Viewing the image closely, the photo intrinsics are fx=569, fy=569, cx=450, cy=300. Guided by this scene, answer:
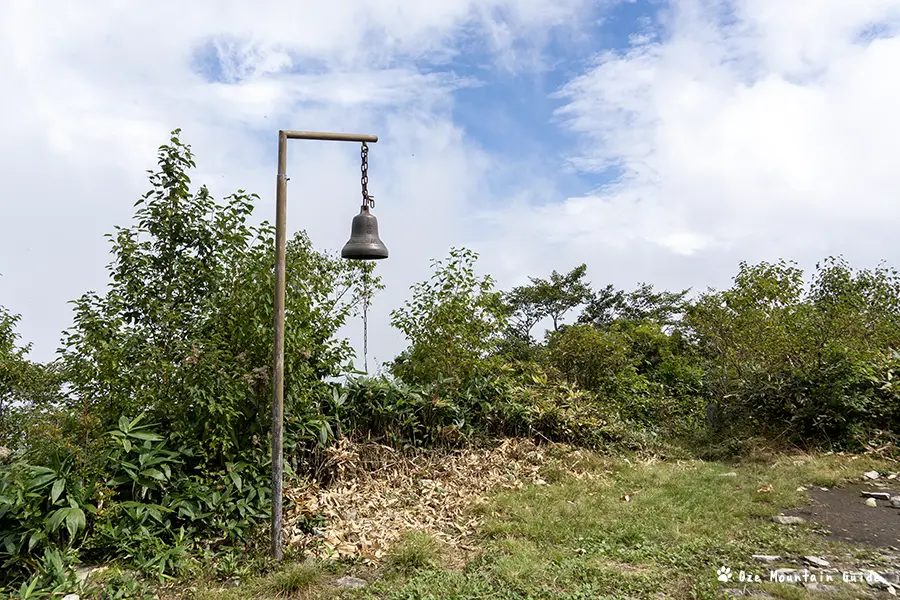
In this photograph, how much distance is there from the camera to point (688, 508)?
15.6 feet

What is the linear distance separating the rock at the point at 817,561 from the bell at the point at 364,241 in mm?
3336

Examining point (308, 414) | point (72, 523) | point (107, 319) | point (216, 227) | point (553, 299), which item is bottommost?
point (72, 523)

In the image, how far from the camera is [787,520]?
4.45 metres

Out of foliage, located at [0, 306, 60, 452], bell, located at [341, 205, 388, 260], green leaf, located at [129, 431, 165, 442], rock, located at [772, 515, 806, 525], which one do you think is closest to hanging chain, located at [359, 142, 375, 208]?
bell, located at [341, 205, 388, 260]

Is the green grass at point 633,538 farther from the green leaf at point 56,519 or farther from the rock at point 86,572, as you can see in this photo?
the green leaf at point 56,519

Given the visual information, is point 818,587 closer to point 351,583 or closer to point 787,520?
point 787,520

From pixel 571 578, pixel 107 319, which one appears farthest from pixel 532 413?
pixel 107 319

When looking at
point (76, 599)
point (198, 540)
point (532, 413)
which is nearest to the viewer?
point (76, 599)

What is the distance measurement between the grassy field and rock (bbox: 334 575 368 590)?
49 mm

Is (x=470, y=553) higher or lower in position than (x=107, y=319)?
lower

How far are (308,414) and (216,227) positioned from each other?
1.71m

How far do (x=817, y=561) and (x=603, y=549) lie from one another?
130 centimetres

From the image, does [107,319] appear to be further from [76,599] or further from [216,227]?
[76,599]

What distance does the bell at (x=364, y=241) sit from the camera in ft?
12.4
